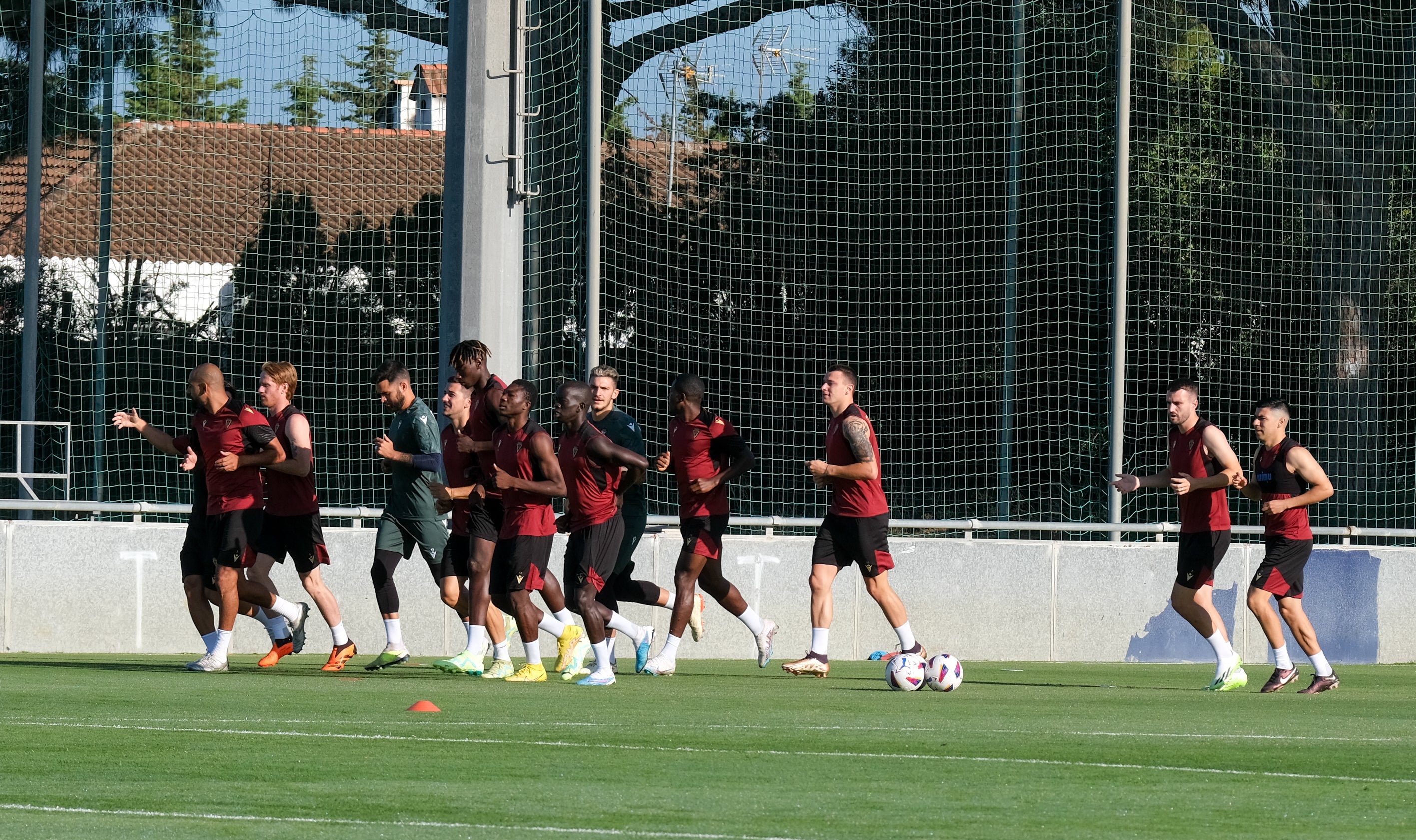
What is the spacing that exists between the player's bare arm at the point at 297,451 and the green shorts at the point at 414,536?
935 mm

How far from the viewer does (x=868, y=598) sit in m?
15.5

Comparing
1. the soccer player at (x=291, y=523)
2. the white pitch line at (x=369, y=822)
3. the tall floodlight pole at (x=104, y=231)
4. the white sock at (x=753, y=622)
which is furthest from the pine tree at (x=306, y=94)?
the white pitch line at (x=369, y=822)

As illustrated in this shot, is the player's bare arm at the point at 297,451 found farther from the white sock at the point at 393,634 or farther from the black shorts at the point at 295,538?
the white sock at the point at 393,634

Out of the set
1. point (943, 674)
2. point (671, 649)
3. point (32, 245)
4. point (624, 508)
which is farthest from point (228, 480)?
point (32, 245)

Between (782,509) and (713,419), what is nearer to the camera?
(713,419)

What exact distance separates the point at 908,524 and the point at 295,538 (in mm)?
5573

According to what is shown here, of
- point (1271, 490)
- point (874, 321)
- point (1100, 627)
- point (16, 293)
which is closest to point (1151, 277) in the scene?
point (874, 321)

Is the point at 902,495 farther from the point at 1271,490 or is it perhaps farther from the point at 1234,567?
the point at 1271,490

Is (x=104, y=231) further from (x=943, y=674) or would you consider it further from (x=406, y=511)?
(x=943, y=674)

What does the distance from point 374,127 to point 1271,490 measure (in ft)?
34.3

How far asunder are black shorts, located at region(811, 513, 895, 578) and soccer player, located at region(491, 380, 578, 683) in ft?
6.16

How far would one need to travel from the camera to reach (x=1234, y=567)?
16031 mm

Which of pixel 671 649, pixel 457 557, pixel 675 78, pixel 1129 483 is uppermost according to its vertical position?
pixel 675 78

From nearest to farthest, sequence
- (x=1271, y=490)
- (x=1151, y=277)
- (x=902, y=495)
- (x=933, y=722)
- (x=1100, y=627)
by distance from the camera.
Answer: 1. (x=933, y=722)
2. (x=1271, y=490)
3. (x=1100, y=627)
4. (x=902, y=495)
5. (x=1151, y=277)
